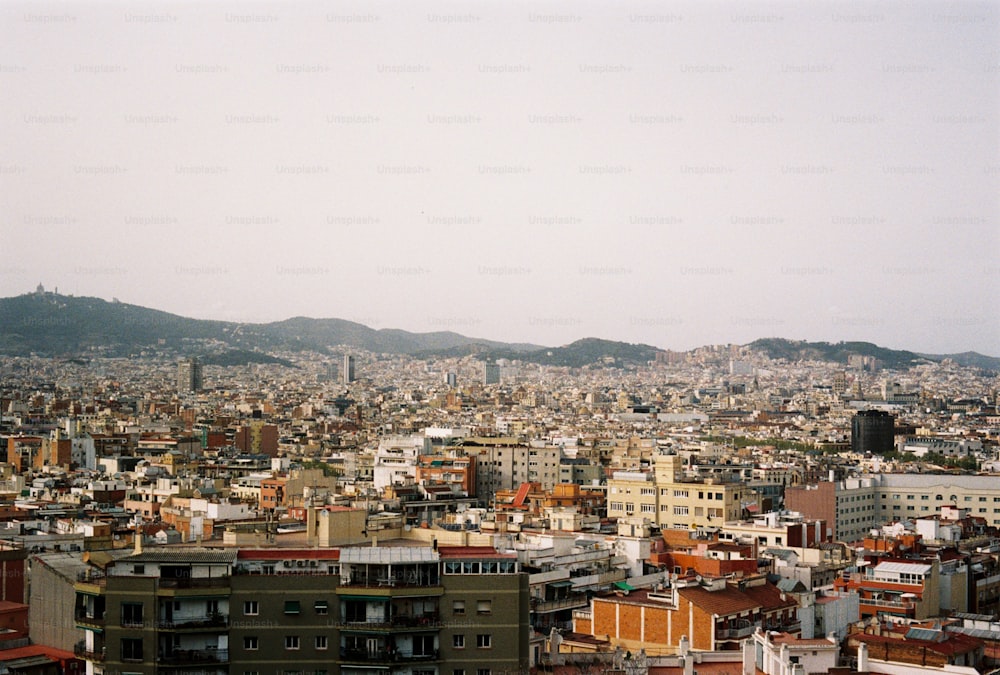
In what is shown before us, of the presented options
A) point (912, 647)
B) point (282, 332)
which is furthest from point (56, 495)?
point (282, 332)

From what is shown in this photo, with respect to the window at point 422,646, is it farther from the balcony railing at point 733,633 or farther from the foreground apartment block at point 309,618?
the balcony railing at point 733,633

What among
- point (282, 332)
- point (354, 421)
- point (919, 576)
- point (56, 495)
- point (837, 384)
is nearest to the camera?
point (919, 576)

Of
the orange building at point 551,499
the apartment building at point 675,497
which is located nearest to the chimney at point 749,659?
the apartment building at point 675,497

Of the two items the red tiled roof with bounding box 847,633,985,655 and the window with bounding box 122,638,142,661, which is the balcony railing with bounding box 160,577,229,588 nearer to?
the window with bounding box 122,638,142,661

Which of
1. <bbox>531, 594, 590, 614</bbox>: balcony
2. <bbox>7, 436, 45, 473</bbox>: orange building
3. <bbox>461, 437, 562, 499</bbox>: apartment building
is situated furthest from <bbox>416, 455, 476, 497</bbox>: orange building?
<bbox>531, 594, 590, 614</bbox>: balcony

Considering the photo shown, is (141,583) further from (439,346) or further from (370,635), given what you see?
(439,346)

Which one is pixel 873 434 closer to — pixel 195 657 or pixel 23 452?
pixel 23 452

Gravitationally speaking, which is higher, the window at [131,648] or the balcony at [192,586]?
the balcony at [192,586]

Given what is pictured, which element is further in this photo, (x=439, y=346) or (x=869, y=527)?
(x=439, y=346)
